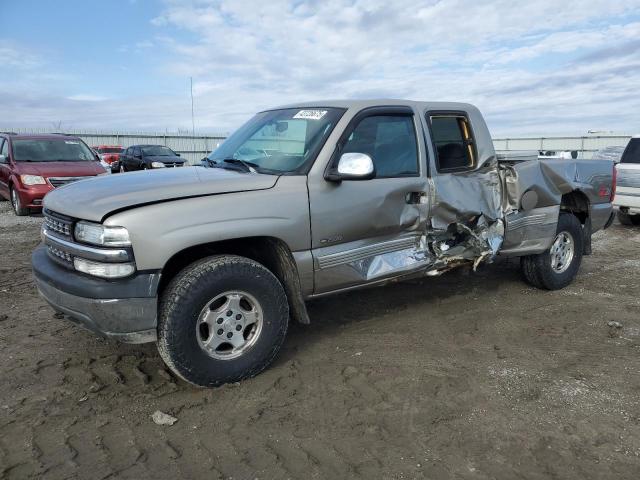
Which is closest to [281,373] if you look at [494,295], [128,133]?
[494,295]

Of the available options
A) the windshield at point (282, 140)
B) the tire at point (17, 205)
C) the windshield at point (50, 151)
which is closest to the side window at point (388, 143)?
the windshield at point (282, 140)

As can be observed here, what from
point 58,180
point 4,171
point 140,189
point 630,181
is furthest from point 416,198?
point 4,171

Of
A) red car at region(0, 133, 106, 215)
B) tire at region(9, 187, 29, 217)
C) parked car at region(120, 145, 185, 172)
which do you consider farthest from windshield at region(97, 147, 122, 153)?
tire at region(9, 187, 29, 217)

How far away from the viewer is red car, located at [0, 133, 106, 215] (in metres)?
10.1

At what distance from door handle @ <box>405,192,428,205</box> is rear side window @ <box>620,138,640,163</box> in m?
7.62

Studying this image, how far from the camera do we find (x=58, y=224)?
3.45 meters

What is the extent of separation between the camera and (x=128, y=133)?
2930 cm

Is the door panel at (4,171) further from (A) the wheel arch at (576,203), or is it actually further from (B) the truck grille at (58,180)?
(A) the wheel arch at (576,203)

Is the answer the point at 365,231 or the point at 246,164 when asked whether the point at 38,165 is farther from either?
the point at 365,231

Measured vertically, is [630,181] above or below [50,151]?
below

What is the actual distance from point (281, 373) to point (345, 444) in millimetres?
959

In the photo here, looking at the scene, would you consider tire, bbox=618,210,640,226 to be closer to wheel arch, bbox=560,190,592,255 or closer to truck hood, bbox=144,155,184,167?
wheel arch, bbox=560,190,592,255

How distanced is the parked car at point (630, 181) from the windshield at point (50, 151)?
10.9 m

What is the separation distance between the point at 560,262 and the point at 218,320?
4177mm
